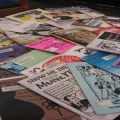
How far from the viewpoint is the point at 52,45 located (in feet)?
2.33

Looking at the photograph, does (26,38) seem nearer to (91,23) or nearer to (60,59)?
(60,59)

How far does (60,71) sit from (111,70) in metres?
0.18

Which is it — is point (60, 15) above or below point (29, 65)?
above

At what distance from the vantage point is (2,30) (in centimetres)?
90

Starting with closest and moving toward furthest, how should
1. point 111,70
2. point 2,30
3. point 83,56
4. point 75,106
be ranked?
point 75,106
point 111,70
point 83,56
point 2,30

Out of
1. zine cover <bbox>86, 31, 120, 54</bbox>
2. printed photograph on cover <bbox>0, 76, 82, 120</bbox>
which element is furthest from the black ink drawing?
zine cover <bbox>86, 31, 120, 54</bbox>

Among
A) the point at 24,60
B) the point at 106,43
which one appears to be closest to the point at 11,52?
the point at 24,60

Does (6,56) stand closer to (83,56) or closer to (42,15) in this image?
(83,56)

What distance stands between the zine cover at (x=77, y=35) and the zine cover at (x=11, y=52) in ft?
0.68

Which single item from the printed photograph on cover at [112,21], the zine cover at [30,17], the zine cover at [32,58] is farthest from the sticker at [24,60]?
the printed photograph on cover at [112,21]

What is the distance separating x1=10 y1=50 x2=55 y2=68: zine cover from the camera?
583 millimetres

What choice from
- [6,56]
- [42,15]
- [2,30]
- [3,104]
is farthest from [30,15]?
[3,104]

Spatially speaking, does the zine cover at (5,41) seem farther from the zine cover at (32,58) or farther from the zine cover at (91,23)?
the zine cover at (91,23)

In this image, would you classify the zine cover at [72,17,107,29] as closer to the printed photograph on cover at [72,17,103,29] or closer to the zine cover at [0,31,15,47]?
the printed photograph on cover at [72,17,103,29]
